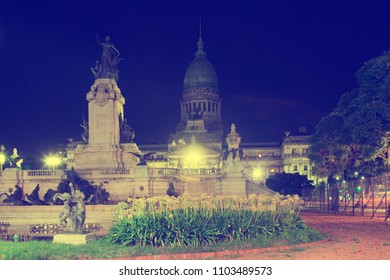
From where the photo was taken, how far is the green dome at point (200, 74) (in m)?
166

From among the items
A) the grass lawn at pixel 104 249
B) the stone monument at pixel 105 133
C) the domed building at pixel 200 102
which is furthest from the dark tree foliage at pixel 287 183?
the grass lawn at pixel 104 249

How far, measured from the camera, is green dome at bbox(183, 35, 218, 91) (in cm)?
16650

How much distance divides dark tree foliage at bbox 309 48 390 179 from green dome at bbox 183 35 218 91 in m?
115

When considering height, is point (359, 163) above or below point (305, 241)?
above

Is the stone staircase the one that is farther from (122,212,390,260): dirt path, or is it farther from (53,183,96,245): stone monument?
(122,212,390,260): dirt path

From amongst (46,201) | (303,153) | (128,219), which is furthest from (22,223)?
(303,153)

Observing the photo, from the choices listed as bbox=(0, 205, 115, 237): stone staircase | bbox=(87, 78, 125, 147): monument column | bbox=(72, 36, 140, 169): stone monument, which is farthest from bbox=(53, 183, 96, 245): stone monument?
bbox=(87, 78, 125, 147): monument column

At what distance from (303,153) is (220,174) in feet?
357

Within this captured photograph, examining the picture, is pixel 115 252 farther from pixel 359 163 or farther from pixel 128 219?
pixel 359 163

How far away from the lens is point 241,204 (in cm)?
2300

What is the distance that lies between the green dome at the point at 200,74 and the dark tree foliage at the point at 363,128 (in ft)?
379

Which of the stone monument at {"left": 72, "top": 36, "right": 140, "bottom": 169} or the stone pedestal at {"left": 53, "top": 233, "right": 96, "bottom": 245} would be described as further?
the stone monument at {"left": 72, "top": 36, "right": 140, "bottom": 169}

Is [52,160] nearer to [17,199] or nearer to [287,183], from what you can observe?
[17,199]

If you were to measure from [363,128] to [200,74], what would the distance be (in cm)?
13079
